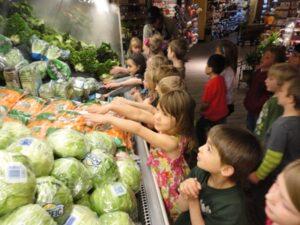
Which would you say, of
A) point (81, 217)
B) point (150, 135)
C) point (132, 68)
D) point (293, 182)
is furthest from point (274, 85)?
point (81, 217)

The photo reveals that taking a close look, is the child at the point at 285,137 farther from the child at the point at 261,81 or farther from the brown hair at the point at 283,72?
Answer: the child at the point at 261,81

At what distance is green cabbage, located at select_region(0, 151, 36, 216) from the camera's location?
1.13 meters

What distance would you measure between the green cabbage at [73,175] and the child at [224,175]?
48cm

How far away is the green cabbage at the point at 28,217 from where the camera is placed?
1.09 metres

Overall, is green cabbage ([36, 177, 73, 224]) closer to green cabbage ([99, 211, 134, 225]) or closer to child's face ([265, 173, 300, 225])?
green cabbage ([99, 211, 134, 225])

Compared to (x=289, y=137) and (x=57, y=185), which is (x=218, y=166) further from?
(x=289, y=137)

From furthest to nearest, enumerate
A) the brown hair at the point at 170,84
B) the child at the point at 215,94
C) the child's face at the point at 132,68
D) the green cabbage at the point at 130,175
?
1. the child's face at the point at 132,68
2. the child at the point at 215,94
3. the brown hair at the point at 170,84
4. the green cabbage at the point at 130,175

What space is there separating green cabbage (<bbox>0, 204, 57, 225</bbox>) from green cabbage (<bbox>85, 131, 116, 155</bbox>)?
26.2 inches

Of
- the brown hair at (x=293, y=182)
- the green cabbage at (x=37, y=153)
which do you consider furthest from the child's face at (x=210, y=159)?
the green cabbage at (x=37, y=153)

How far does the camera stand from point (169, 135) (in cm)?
Result: 199

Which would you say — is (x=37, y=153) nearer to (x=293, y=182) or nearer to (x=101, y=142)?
(x=101, y=142)

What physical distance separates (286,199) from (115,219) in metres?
0.71

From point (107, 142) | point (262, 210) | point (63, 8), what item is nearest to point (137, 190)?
point (107, 142)

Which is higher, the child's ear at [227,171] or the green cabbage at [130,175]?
the child's ear at [227,171]
